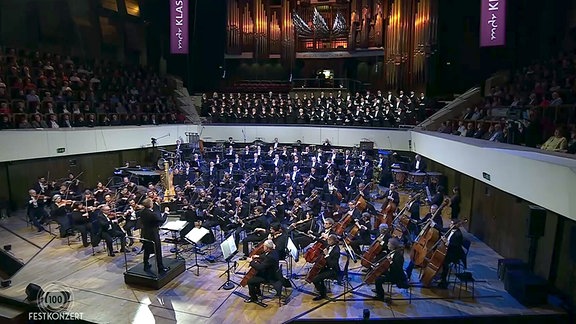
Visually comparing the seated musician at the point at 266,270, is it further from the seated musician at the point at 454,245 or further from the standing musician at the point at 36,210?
the standing musician at the point at 36,210

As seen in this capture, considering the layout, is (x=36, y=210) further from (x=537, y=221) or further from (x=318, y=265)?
(x=537, y=221)

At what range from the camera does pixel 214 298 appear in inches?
287

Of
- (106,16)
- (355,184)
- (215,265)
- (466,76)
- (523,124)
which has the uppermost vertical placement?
(106,16)

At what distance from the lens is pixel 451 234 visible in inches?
289

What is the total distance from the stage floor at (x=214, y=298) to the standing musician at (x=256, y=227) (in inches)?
20.2

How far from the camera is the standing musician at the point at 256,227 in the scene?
830 cm

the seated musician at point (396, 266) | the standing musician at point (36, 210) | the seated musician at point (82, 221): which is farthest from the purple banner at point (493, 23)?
the standing musician at point (36, 210)

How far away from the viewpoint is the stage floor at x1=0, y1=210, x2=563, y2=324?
22.0 feet

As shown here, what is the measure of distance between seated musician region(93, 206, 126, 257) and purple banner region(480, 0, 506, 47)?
40.5ft

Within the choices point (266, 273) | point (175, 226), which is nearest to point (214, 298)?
point (266, 273)

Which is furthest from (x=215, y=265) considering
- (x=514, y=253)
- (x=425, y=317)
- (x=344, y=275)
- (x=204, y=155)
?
(x=204, y=155)

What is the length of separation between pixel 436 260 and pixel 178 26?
16246 millimetres

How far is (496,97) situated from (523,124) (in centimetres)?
376

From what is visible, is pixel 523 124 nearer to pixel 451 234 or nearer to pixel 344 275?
pixel 451 234
